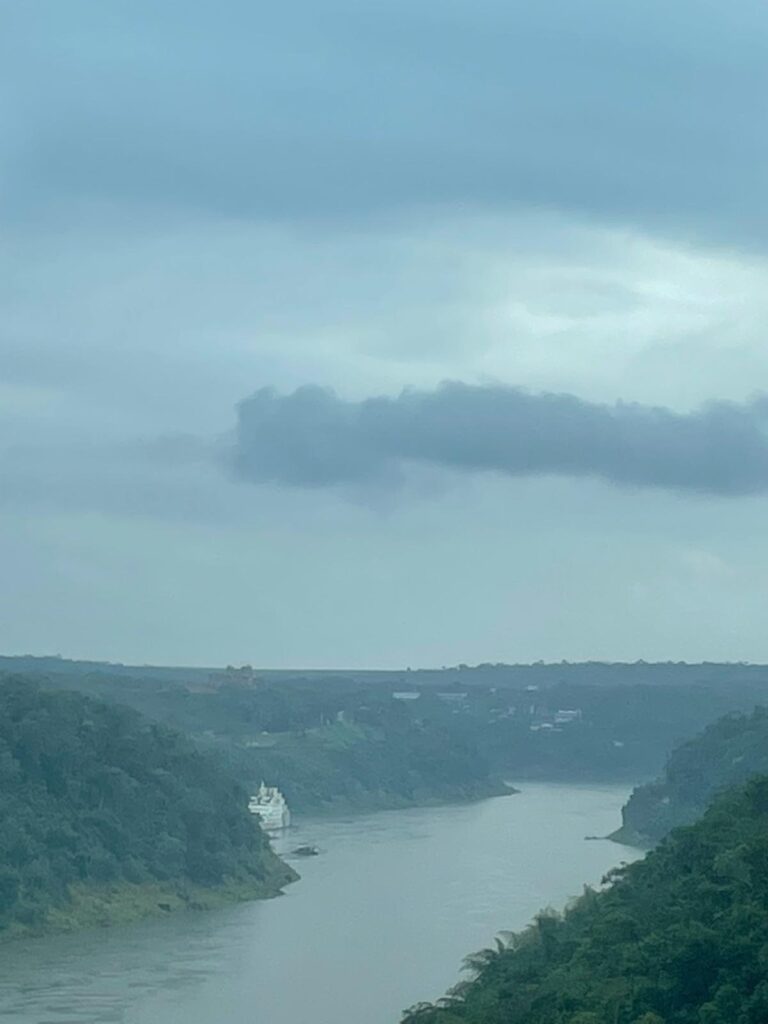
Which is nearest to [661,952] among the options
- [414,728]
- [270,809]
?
[270,809]

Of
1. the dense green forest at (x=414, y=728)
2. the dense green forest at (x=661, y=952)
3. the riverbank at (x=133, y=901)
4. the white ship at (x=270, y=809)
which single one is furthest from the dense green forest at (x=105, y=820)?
the dense green forest at (x=414, y=728)

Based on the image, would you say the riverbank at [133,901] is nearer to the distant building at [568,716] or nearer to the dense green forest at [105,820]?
the dense green forest at [105,820]

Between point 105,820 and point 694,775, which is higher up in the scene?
point 694,775

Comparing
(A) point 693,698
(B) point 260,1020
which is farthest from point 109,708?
(A) point 693,698

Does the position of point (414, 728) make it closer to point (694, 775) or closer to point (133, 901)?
point (694, 775)

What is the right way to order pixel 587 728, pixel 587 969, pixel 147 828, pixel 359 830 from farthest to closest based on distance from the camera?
pixel 587 728, pixel 359 830, pixel 147 828, pixel 587 969

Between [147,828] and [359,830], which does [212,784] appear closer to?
[147,828]
